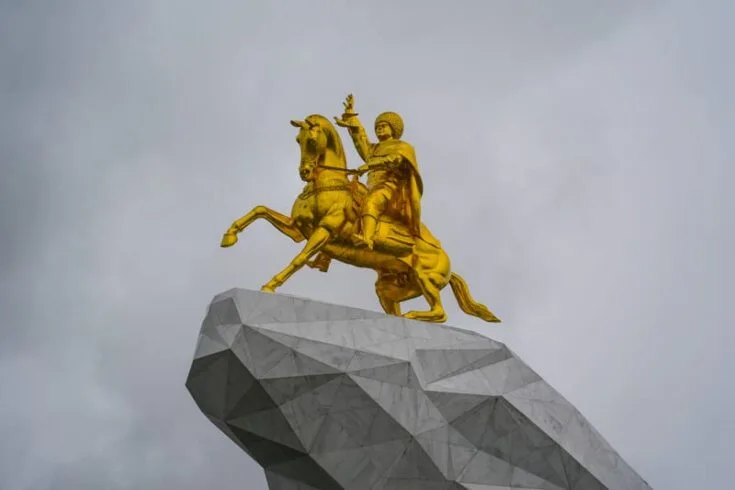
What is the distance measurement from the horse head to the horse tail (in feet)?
9.71

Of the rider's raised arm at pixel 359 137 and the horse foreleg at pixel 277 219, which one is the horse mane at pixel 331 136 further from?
the horse foreleg at pixel 277 219

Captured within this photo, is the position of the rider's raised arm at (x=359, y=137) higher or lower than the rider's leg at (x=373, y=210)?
higher

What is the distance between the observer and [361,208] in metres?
14.5

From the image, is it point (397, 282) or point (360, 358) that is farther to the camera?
point (397, 282)

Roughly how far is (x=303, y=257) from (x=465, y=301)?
3524 millimetres

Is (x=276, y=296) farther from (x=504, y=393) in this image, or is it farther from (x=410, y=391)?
(x=504, y=393)

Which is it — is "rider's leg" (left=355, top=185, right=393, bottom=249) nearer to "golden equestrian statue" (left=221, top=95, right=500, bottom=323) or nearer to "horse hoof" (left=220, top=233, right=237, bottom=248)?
"golden equestrian statue" (left=221, top=95, right=500, bottom=323)

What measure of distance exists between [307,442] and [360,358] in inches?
52.1

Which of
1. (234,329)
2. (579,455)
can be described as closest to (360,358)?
(234,329)

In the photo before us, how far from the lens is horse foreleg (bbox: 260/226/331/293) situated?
43.7 feet

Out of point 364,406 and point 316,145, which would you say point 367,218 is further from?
point 364,406

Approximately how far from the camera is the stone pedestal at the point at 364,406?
479 inches

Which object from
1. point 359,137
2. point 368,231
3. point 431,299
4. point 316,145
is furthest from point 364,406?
point 359,137

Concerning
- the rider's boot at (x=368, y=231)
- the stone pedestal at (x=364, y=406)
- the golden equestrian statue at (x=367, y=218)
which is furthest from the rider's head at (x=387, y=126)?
the stone pedestal at (x=364, y=406)
